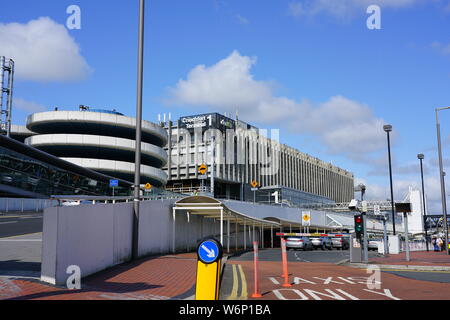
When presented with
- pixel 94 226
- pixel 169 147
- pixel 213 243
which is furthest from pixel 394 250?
pixel 169 147

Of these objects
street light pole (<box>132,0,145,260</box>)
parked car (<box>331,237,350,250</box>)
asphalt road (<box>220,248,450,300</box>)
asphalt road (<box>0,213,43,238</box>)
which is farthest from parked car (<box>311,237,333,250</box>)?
street light pole (<box>132,0,145,260</box>)

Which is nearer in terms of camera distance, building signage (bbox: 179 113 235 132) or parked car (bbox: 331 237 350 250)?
parked car (bbox: 331 237 350 250)

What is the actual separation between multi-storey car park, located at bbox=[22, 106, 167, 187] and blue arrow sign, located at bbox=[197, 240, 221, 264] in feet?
213

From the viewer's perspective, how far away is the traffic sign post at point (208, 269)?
737 centimetres

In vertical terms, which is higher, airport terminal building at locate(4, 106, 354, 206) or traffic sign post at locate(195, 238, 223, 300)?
airport terminal building at locate(4, 106, 354, 206)

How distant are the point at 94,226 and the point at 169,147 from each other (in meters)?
92.6

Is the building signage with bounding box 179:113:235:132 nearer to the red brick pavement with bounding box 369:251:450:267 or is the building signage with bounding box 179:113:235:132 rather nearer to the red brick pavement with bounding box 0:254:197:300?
the red brick pavement with bounding box 369:251:450:267

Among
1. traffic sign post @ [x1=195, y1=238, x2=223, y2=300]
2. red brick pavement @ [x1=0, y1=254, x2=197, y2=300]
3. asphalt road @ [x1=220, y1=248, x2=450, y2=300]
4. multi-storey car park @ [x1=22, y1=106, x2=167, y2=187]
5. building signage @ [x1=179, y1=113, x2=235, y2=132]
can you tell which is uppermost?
building signage @ [x1=179, y1=113, x2=235, y2=132]

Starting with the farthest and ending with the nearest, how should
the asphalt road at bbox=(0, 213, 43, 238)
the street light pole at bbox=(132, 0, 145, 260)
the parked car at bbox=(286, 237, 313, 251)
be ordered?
the parked car at bbox=(286, 237, 313, 251) < the asphalt road at bbox=(0, 213, 43, 238) < the street light pole at bbox=(132, 0, 145, 260)

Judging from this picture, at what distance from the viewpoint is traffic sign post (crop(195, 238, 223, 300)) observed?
24.2 ft

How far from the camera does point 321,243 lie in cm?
3925

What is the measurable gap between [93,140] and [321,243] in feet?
144
